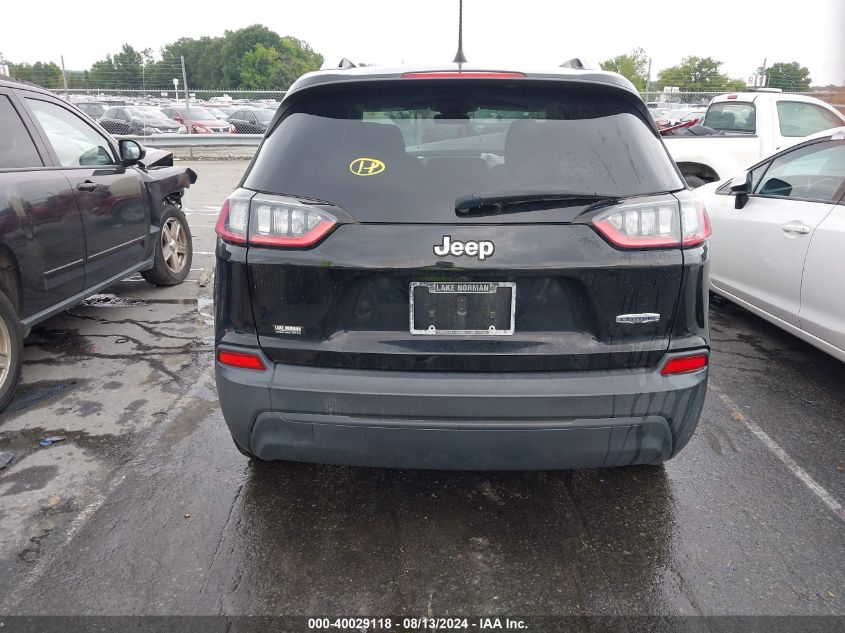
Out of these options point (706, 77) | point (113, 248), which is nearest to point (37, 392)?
point (113, 248)

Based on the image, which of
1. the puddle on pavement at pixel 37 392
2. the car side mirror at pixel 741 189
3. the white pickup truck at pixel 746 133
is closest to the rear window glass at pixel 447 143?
the puddle on pavement at pixel 37 392

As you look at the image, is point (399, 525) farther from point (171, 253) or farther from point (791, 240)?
point (171, 253)

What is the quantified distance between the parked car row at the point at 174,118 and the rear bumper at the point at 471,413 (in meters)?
21.0

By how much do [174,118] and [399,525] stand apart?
2562 centimetres

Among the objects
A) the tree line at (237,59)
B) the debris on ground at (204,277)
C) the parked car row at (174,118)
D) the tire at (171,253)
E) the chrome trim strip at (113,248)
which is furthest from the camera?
the tree line at (237,59)

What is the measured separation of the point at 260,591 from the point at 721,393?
10.3ft

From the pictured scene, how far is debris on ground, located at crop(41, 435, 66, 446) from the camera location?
3428 mm

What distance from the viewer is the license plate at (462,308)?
2.24 m

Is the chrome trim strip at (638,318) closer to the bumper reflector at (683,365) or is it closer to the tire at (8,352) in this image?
the bumper reflector at (683,365)

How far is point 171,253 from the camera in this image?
6.56 metres

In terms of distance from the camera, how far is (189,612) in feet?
7.35

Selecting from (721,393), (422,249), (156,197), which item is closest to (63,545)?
(422,249)

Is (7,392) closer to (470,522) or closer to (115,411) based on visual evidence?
(115,411)

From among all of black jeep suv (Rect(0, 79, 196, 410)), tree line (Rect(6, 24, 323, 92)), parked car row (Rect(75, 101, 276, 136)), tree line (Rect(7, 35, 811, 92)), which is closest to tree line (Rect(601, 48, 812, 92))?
tree line (Rect(7, 35, 811, 92))
